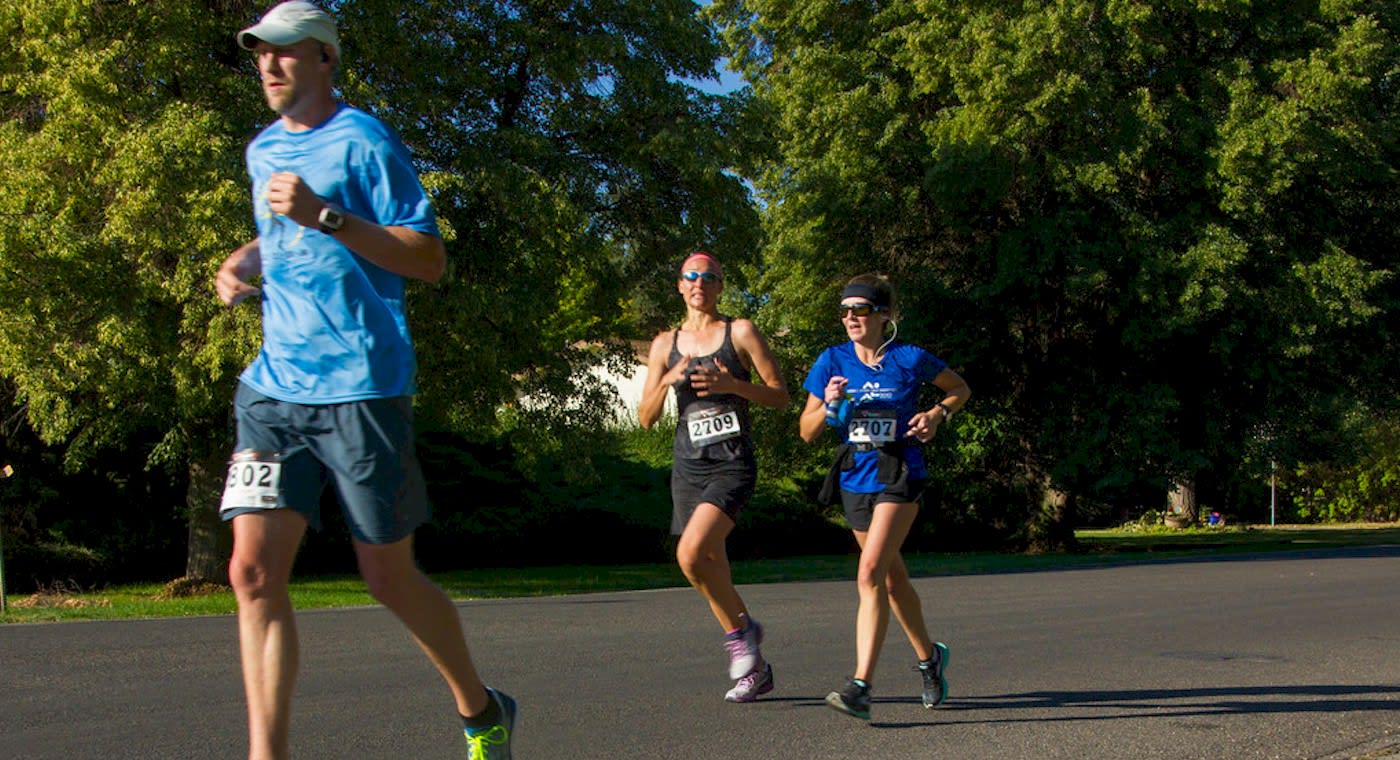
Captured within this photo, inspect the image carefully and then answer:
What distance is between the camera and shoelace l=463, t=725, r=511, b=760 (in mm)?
3990

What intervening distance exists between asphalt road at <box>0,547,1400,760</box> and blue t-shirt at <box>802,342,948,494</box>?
102cm

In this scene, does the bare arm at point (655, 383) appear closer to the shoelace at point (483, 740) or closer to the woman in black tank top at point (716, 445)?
the woman in black tank top at point (716, 445)

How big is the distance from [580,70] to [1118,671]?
13.1 m

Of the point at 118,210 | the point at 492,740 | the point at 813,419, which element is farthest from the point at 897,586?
the point at 118,210

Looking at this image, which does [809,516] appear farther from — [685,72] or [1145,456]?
[685,72]

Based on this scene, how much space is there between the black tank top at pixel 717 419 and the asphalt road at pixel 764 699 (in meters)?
1.11

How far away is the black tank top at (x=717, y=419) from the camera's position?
20.9 feet

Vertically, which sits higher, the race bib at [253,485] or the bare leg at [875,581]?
the race bib at [253,485]

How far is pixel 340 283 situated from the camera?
145 inches

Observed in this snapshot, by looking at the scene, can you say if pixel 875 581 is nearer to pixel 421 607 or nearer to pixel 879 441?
pixel 879 441

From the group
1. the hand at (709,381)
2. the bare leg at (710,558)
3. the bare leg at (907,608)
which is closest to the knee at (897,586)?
the bare leg at (907,608)

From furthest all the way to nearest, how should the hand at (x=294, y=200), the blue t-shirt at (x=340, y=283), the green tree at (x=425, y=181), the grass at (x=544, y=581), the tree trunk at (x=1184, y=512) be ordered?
the tree trunk at (x=1184, y=512) → the green tree at (x=425, y=181) → the grass at (x=544, y=581) → the blue t-shirt at (x=340, y=283) → the hand at (x=294, y=200)

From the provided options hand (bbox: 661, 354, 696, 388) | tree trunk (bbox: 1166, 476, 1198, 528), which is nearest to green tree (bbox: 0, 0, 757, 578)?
hand (bbox: 661, 354, 696, 388)

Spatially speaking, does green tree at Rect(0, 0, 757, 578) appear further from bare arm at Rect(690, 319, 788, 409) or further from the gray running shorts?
the gray running shorts
